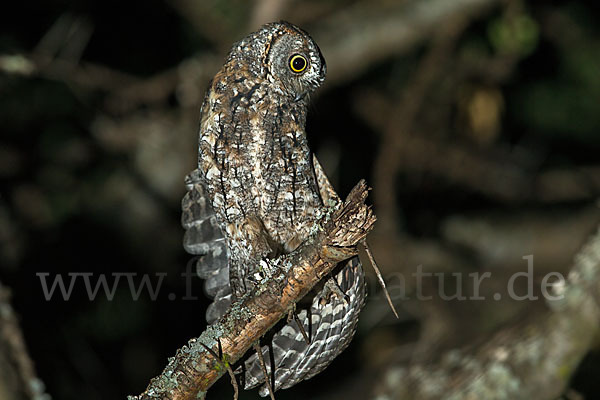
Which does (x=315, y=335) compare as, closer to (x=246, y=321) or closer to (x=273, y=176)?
(x=246, y=321)

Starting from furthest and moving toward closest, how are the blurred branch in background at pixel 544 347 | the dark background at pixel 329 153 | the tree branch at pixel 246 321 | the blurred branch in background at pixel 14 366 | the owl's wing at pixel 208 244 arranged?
the dark background at pixel 329 153 < the blurred branch in background at pixel 544 347 < the owl's wing at pixel 208 244 < the blurred branch in background at pixel 14 366 < the tree branch at pixel 246 321

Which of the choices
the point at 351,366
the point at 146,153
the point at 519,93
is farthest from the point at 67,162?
the point at 519,93

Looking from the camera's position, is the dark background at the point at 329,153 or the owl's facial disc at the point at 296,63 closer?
the owl's facial disc at the point at 296,63

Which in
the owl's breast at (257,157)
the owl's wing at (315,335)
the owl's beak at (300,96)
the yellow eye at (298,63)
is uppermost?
the yellow eye at (298,63)

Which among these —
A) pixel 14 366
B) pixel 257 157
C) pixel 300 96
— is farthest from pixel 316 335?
pixel 14 366

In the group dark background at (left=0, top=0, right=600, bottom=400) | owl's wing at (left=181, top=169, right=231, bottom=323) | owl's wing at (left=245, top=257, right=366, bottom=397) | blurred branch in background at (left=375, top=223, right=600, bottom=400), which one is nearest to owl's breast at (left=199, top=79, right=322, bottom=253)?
owl's wing at (left=181, top=169, right=231, bottom=323)

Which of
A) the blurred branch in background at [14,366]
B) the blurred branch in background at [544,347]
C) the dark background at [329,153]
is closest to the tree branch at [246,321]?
the blurred branch in background at [14,366]

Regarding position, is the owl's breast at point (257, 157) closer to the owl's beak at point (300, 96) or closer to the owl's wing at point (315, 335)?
the owl's beak at point (300, 96)

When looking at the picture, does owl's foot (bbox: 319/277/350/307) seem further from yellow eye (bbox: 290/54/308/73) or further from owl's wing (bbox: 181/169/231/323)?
yellow eye (bbox: 290/54/308/73)
